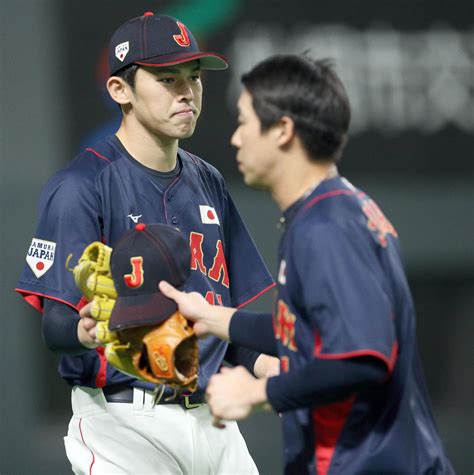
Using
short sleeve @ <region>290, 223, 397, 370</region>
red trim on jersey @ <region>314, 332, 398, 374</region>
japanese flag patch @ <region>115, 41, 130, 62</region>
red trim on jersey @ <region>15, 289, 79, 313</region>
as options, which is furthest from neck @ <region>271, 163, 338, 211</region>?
japanese flag patch @ <region>115, 41, 130, 62</region>

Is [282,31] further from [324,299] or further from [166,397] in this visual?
[324,299]

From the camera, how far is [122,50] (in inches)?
155

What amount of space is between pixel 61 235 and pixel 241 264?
747mm

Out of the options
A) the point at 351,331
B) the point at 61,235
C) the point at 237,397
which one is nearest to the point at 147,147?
the point at 61,235

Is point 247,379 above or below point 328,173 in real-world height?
below

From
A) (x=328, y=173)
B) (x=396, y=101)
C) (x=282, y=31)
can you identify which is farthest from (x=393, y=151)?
(x=328, y=173)

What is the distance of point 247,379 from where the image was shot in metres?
2.81

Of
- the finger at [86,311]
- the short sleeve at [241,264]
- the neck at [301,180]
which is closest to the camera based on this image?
the neck at [301,180]

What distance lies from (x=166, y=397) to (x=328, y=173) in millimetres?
1174

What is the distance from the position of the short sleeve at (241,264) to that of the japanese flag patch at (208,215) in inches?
5.6

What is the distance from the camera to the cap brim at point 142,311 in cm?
307

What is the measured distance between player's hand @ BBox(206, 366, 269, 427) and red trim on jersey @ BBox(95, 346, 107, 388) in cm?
99

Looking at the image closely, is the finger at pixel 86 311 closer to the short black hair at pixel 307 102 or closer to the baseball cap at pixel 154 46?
the short black hair at pixel 307 102

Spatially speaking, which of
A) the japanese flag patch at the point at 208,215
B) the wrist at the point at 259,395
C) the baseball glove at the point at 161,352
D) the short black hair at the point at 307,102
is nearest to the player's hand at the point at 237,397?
the wrist at the point at 259,395
